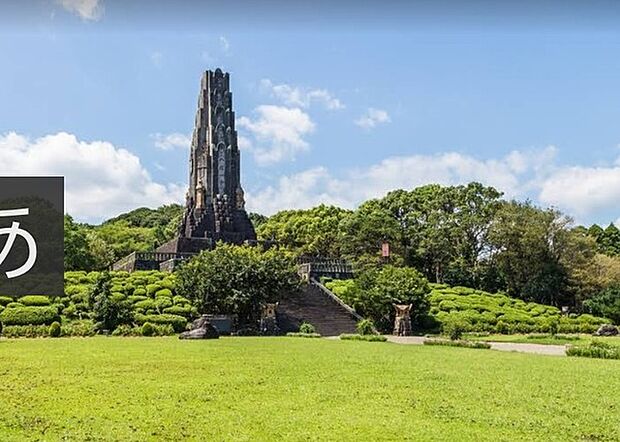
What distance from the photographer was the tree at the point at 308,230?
186ft

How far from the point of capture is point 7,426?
720cm

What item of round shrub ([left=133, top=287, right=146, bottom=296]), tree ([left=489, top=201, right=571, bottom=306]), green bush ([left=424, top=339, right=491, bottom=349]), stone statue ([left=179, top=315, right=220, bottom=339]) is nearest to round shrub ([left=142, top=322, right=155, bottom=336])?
stone statue ([left=179, top=315, right=220, bottom=339])

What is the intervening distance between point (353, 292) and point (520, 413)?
2422 cm

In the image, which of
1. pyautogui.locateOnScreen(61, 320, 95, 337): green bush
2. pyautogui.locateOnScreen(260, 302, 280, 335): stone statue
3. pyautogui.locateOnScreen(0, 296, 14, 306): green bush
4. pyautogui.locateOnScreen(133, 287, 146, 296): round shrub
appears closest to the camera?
pyautogui.locateOnScreen(61, 320, 95, 337): green bush

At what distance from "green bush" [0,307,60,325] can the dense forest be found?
17.4 meters

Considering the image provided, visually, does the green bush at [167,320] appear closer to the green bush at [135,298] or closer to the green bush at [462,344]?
the green bush at [135,298]

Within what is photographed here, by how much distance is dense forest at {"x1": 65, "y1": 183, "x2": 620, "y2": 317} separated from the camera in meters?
43.3

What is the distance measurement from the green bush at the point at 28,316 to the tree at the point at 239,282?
6425 mm

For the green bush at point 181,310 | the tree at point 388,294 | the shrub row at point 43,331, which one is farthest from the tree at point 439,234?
the shrub row at point 43,331

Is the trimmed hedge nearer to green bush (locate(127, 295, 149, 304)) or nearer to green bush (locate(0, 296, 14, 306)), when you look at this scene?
green bush (locate(127, 295, 149, 304))

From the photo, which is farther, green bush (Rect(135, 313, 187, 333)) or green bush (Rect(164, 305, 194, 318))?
green bush (Rect(164, 305, 194, 318))

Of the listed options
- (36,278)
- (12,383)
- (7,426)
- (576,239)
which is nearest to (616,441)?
(7,426)

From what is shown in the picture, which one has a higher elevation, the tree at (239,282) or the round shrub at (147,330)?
the tree at (239,282)
